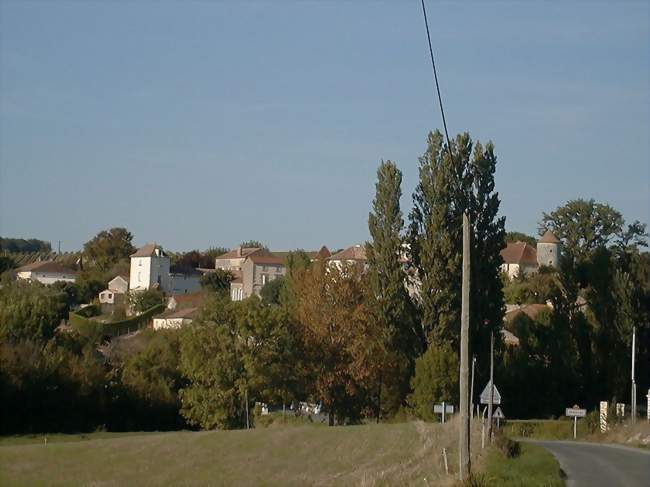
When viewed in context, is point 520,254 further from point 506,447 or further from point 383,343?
point 506,447

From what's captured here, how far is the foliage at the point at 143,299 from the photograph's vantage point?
116 m

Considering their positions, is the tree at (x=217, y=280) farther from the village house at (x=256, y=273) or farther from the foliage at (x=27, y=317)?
the foliage at (x=27, y=317)

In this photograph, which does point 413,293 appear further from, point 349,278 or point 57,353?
point 57,353

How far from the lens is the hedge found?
3489 inches

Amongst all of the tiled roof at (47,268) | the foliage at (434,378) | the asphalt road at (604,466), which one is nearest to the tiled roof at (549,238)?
the foliage at (434,378)

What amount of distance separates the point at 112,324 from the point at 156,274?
131 feet

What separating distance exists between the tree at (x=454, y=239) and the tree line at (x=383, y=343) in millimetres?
80

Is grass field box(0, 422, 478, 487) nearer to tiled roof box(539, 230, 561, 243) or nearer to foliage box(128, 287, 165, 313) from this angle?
foliage box(128, 287, 165, 313)

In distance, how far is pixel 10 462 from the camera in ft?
138

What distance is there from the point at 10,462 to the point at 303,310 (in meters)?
25.1

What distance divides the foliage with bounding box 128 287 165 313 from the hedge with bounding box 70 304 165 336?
179 centimetres

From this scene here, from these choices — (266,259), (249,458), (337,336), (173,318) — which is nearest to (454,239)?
(337,336)

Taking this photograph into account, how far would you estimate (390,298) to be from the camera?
55875 millimetres

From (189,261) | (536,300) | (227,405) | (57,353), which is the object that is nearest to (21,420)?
(57,353)
